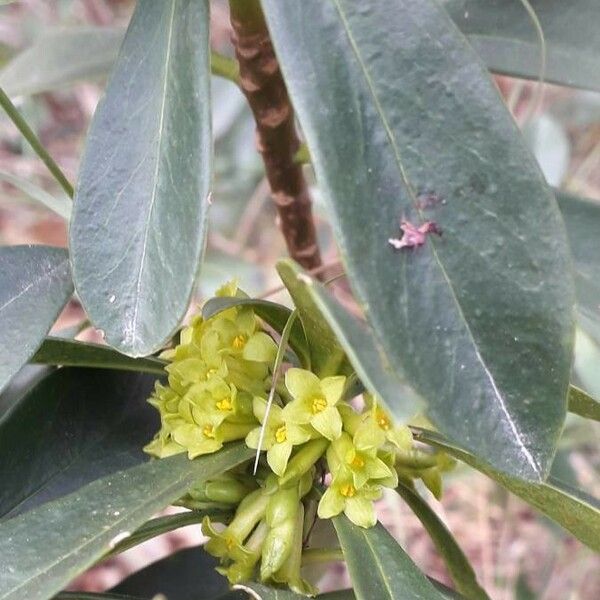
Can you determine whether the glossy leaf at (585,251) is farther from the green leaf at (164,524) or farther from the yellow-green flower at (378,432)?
the green leaf at (164,524)

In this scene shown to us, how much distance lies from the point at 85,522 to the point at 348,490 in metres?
0.19

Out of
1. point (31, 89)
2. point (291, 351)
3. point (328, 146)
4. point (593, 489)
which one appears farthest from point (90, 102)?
point (328, 146)

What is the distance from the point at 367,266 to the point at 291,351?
0.24m

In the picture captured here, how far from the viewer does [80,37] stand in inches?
44.8

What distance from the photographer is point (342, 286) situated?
7.43 feet

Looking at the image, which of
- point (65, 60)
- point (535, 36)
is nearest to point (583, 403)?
point (535, 36)

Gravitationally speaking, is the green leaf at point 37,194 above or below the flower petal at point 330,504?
above

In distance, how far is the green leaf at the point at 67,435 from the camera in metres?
0.76

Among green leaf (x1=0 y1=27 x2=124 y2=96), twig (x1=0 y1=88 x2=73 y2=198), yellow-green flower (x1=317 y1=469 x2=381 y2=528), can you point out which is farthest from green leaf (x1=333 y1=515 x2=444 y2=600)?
green leaf (x1=0 y1=27 x2=124 y2=96)

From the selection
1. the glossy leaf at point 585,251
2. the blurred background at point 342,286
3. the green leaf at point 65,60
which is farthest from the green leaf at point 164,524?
the blurred background at point 342,286

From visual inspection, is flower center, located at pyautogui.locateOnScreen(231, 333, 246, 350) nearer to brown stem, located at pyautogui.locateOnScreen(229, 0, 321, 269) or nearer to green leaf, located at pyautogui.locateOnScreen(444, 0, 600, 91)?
brown stem, located at pyautogui.locateOnScreen(229, 0, 321, 269)

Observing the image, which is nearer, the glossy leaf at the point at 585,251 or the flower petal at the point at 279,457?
the flower petal at the point at 279,457

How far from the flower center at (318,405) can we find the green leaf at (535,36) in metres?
0.42

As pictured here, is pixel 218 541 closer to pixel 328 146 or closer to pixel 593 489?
pixel 328 146
